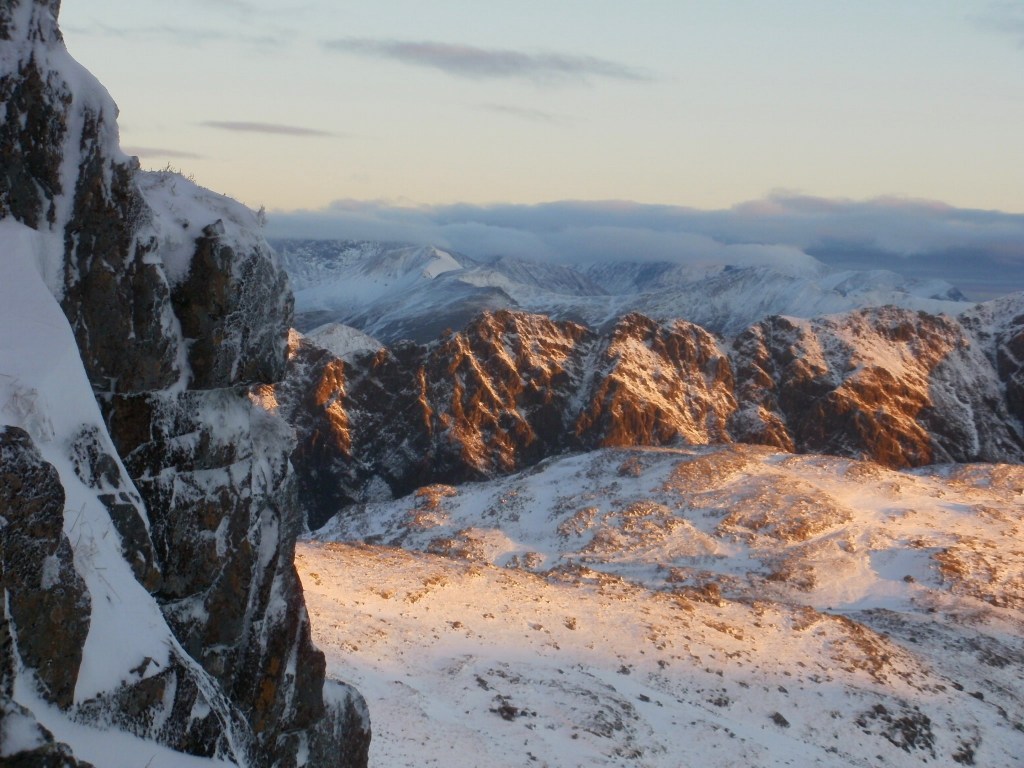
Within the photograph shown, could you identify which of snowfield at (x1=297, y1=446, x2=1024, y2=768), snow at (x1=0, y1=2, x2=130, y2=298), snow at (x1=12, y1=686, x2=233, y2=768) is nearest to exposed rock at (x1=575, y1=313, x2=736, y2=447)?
snowfield at (x1=297, y1=446, x2=1024, y2=768)

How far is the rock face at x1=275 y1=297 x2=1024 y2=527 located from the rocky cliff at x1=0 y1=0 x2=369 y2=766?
134 meters

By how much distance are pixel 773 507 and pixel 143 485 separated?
234 feet

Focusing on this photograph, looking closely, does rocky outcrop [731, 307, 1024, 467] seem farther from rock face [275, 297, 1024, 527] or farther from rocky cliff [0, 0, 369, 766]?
rocky cliff [0, 0, 369, 766]

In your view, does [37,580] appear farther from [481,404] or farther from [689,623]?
[481,404]

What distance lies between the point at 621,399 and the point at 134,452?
15008 cm

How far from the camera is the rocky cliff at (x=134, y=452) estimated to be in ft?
32.0

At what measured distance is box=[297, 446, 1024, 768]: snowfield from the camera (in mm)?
32906

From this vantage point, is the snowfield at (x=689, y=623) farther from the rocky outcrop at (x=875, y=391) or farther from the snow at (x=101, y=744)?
the rocky outcrop at (x=875, y=391)

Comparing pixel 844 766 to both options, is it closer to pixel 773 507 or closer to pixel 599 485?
pixel 773 507

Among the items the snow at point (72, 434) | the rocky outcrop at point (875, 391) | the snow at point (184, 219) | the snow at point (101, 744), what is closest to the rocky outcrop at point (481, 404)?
the rocky outcrop at point (875, 391)

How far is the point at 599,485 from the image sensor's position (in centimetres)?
8600

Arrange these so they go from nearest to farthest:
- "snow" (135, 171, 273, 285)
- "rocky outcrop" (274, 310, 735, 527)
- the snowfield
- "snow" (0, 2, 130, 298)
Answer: "snow" (0, 2, 130, 298)
"snow" (135, 171, 273, 285)
the snowfield
"rocky outcrop" (274, 310, 735, 527)

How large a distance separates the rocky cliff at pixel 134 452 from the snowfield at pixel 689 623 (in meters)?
12.7

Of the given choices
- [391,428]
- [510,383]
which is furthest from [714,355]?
[391,428]
